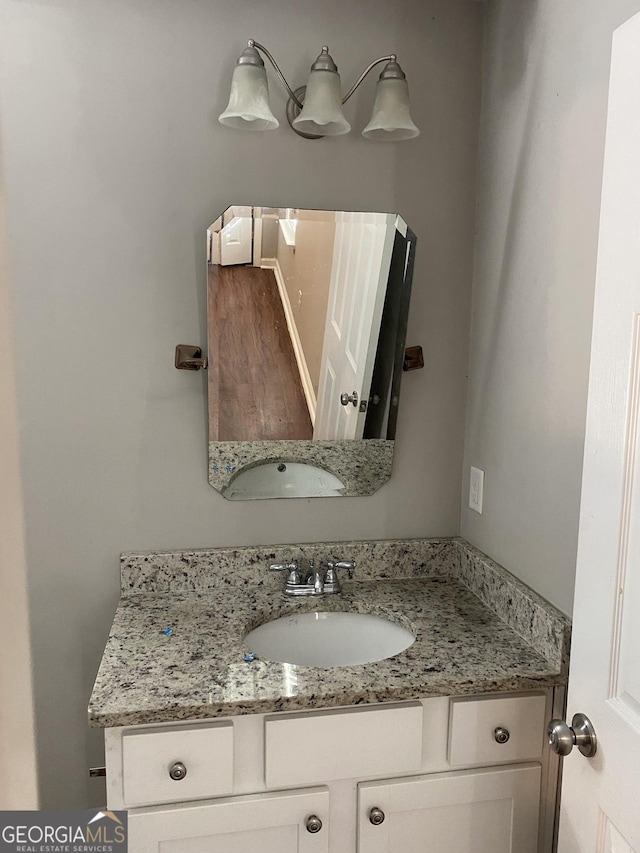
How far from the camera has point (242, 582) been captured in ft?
5.67

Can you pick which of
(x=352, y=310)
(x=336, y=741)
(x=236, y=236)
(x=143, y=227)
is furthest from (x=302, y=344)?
(x=336, y=741)

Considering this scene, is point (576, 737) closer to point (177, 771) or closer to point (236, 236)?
point (177, 771)

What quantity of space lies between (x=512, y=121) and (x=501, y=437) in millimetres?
709

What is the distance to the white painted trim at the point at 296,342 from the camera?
165 cm

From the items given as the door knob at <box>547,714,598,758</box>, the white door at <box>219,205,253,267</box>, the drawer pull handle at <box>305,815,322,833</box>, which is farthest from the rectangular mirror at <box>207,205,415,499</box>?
the door knob at <box>547,714,598,758</box>

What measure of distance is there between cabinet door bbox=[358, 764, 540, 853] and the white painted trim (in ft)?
2.71

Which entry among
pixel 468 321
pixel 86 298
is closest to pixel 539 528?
pixel 468 321

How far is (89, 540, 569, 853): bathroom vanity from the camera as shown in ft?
4.00

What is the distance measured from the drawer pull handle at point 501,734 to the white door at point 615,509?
288 mm

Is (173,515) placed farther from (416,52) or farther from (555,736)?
(416,52)

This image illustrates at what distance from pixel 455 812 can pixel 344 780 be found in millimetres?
234

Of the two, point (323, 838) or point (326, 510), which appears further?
point (326, 510)

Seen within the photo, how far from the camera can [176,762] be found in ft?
4.00

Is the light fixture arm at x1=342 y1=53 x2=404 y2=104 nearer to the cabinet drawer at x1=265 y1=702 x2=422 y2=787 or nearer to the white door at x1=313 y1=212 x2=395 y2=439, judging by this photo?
the white door at x1=313 y1=212 x2=395 y2=439
